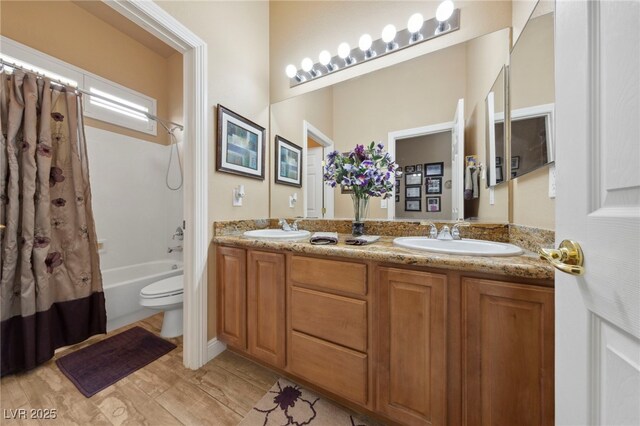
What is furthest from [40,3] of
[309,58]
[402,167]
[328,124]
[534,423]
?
[534,423]

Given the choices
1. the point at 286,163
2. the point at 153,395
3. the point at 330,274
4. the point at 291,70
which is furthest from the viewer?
the point at 286,163

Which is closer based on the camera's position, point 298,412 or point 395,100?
point 298,412

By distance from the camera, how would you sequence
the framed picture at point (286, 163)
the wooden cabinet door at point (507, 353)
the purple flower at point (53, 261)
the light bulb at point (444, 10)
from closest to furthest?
1. the wooden cabinet door at point (507, 353)
2. the light bulb at point (444, 10)
3. the purple flower at point (53, 261)
4. the framed picture at point (286, 163)

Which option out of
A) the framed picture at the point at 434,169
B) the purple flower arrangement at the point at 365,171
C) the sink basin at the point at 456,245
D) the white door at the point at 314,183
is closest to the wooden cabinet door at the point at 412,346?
the sink basin at the point at 456,245

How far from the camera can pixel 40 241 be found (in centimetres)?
143

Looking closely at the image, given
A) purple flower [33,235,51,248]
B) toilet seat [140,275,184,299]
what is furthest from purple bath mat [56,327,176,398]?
purple flower [33,235,51,248]

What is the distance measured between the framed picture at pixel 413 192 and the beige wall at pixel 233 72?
1166 mm

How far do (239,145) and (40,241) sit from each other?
139cm

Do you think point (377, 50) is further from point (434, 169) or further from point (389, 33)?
point (434, 169)

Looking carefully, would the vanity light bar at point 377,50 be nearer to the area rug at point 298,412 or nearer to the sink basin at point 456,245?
the sink basin at point 456,245

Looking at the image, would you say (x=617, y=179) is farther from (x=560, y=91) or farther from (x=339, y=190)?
(x=339, y=190)

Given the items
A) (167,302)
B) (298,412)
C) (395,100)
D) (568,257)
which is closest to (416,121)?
(395,100)

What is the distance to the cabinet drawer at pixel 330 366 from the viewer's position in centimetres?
100

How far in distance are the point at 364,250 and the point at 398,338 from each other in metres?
0.37
